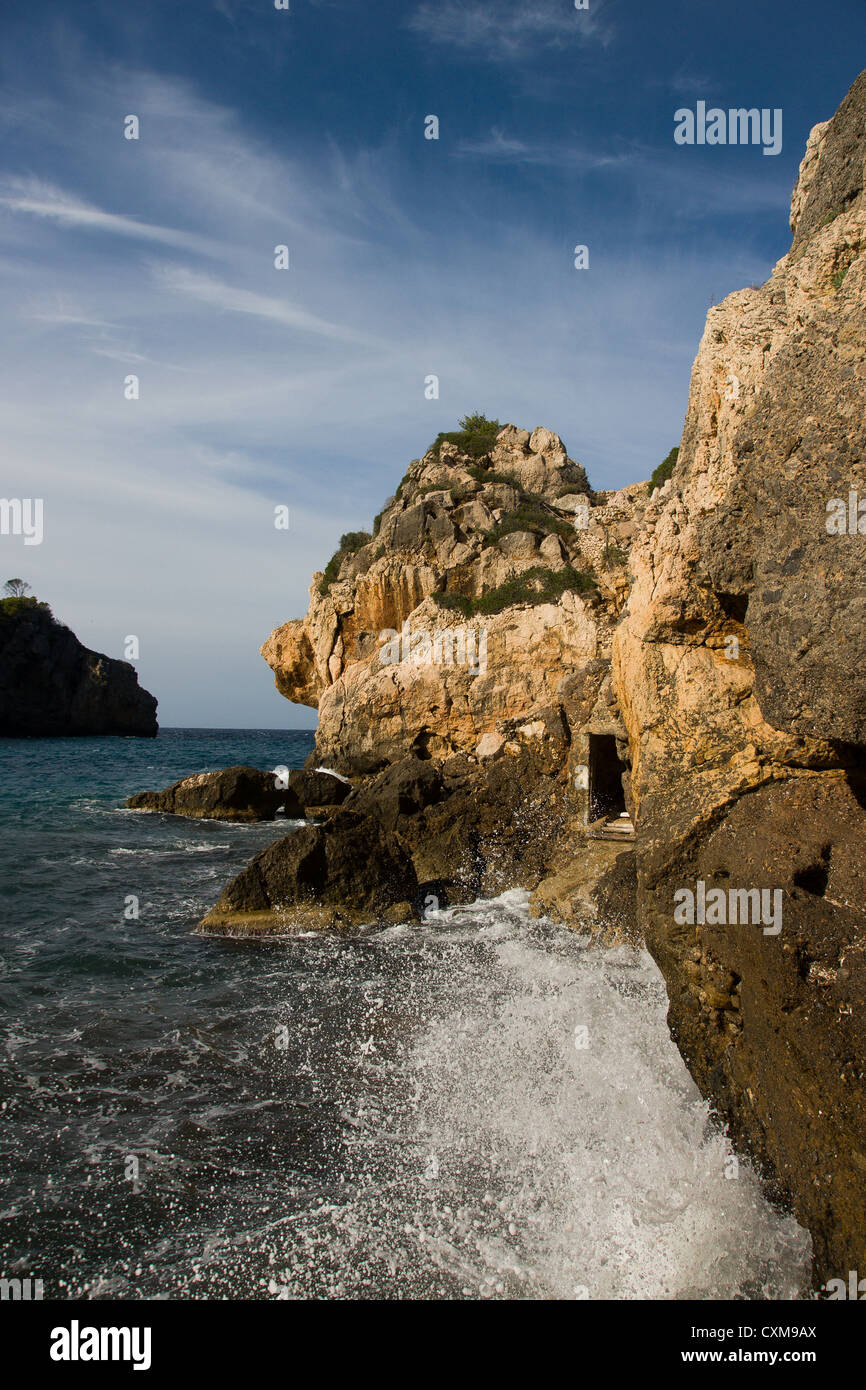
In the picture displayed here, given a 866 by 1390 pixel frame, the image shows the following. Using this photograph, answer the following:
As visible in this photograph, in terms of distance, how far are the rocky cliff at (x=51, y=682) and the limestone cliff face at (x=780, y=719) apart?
237 ft

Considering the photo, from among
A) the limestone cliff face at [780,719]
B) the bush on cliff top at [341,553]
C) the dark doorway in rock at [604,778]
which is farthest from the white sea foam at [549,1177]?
the bush on cliff top at [341,553]

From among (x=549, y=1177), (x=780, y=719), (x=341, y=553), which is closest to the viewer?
(x=780, y=719)

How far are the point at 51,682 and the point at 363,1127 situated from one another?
72.5 m

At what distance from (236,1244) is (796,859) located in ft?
14.7

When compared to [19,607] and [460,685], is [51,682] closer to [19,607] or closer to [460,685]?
[19,607]

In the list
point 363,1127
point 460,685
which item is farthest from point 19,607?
point 363,1127

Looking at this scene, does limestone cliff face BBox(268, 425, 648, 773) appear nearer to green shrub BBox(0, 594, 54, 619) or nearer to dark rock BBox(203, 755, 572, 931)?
dark rock BBox(203, 755, 572, 931)

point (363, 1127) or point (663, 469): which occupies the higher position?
point (663, 469)

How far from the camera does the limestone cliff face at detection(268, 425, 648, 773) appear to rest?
879 inches

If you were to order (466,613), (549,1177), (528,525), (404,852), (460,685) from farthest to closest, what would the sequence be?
(528,525)
(466,613)
(460,685)
(404,852)
(549,1177)

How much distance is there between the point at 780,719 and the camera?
4586 mm

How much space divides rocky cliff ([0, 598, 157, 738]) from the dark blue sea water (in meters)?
→ 63.8

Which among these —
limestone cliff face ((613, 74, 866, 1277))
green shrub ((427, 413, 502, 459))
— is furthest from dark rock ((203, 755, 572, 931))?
green shrub ((427, 413, 502, 459))

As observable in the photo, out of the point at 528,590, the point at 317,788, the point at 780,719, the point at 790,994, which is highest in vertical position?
the point at 528,590
